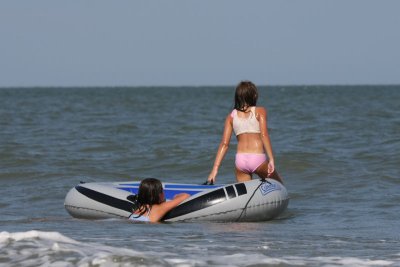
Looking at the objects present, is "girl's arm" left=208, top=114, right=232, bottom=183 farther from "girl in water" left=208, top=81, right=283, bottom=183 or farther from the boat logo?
the boat logo

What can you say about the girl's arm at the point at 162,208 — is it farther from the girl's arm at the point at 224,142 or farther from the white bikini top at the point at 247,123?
the white bikini top at the point at 247,123

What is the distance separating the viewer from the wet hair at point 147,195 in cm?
818

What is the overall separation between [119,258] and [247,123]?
112 inches

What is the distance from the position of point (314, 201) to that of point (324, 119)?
15799 mm

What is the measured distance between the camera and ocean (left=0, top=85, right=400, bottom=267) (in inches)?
245

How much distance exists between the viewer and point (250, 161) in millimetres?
8602

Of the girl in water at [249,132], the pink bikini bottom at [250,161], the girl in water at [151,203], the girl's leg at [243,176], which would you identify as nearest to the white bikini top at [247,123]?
the girl in water at [249,132]

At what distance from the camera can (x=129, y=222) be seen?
325 inches

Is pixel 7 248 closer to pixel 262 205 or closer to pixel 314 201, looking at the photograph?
pixel 262 205

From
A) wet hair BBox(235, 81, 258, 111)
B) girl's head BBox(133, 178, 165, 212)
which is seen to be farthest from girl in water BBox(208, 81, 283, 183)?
girl's head BBox(133, 178, 165, 212)

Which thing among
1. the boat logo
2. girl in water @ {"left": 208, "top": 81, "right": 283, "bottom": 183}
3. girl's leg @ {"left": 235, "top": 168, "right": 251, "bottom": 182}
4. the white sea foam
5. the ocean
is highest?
girl in water @ {"left": 208, "top": 81, "right": 283, "bottom": 183}

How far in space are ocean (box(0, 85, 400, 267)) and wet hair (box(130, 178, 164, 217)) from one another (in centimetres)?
25

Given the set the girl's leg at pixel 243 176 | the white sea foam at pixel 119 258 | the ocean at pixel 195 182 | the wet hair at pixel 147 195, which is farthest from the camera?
the girl's leg at pixel 243 176

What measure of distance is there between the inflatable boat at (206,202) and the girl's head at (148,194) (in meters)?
0.14
